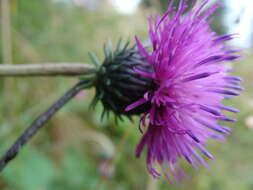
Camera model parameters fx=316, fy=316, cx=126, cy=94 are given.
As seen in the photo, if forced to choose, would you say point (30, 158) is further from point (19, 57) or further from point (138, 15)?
point (138, 15)

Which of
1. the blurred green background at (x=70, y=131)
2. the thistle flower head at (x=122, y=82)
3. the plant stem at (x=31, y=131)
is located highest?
the thistle flower head at (x=122, y=82)

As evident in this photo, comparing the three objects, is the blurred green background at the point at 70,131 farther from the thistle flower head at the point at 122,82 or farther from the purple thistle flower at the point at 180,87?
the purple thistle flower at the point at 180,87

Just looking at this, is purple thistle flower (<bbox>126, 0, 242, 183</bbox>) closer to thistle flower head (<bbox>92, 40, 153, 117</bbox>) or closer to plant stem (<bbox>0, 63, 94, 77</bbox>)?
→ thistle flower head (<bbox>92, 40, 153, 117</bbox>)

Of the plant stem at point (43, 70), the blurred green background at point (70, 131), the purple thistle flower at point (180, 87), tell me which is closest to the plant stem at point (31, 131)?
the plant stem at point (43, 70)

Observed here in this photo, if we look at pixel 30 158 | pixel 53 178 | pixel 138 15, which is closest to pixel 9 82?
pixel 30 158

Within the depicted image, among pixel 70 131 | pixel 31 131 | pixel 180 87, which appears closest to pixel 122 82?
pixel 180 87
